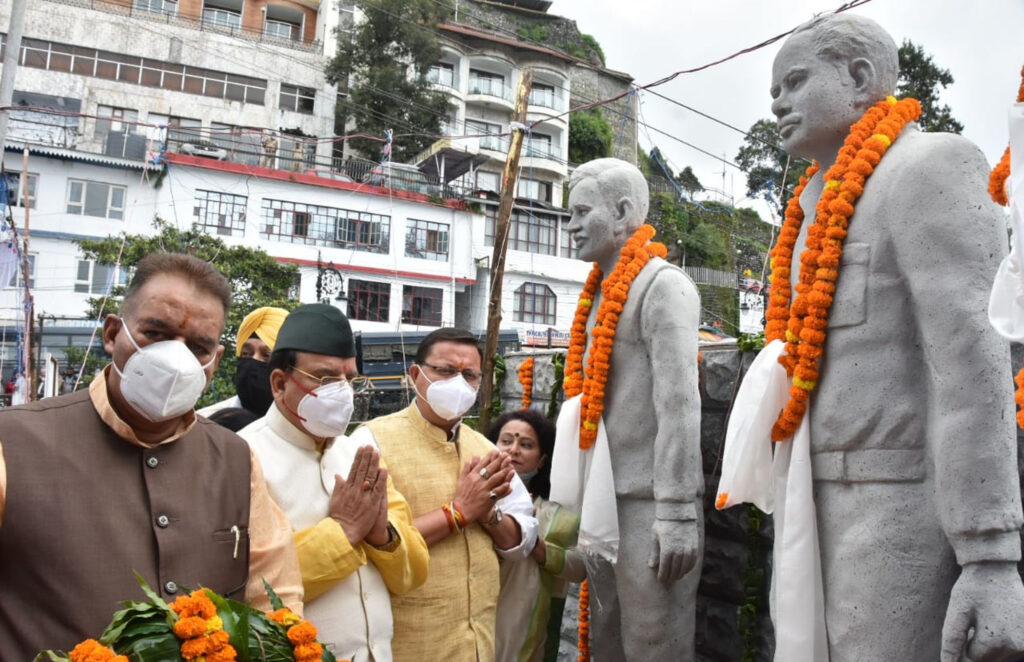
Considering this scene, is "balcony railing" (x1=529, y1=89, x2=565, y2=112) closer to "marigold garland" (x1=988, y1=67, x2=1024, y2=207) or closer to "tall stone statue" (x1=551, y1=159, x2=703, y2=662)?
"tall stone statue" (x1=551, y1=159, x2=703, y2=662)

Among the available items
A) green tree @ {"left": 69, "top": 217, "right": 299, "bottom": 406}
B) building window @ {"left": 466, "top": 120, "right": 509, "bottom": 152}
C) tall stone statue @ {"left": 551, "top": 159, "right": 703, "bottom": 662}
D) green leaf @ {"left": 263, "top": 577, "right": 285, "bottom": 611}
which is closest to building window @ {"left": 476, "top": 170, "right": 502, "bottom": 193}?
building window @ {"left": 466, "top": 120, "right": 509, "bottom": 152}

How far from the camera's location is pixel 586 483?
3490 millimetres

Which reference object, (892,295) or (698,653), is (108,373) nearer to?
(892,295)

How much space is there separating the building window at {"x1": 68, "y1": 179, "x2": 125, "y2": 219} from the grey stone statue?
29555 millimetres

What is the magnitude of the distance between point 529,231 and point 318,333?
1231 inches

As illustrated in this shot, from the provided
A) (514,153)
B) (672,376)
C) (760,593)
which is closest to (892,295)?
(672,376)

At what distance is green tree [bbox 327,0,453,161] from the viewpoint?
3494 cm

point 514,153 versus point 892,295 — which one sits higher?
point 514,153

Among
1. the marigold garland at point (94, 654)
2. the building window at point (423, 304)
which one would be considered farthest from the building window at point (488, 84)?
the marigold garland at point (94, 654)

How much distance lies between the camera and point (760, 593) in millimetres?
3650

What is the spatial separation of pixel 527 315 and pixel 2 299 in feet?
58.9

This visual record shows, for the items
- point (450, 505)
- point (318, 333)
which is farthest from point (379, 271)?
point (318, 333)

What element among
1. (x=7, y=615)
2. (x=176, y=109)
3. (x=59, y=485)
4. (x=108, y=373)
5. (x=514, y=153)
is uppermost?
(x=176, y=109)

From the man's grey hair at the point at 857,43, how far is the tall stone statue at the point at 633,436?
4.06 feet
